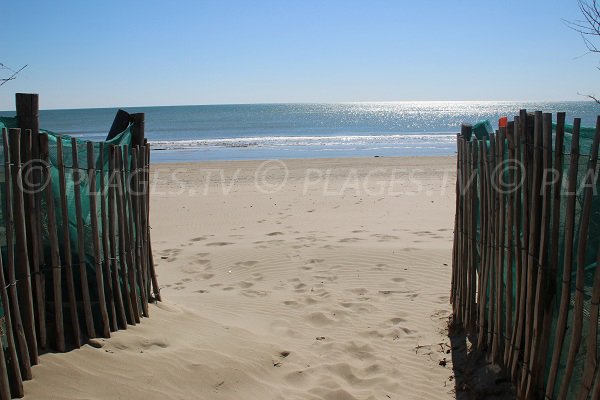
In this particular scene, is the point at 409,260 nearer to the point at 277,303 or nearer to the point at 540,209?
the point at 277,303

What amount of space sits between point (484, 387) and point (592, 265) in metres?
1.43


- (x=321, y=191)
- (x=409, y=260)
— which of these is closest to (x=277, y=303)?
(x=409, y=260)

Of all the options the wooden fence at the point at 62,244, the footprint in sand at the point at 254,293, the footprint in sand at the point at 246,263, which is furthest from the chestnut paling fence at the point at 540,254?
the footprint in sand at the point at 246,263

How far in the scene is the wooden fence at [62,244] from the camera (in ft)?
11.3

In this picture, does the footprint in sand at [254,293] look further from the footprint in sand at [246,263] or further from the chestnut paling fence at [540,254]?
the chestnut paling fence at [540,254]

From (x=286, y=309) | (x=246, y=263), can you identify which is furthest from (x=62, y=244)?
(x=246, y=263)

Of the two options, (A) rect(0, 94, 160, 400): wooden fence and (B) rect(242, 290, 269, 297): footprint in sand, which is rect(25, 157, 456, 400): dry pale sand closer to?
(B) rect(242, 290, 269, 297): footprint in sand

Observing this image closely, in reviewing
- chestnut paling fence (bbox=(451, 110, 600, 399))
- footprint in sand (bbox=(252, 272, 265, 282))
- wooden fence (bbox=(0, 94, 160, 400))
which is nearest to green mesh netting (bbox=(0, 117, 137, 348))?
wooden fence (bbox=(0, 94, 160, 400))

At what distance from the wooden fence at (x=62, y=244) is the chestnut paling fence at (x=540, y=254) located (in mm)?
2945

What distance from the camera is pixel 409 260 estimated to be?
7500 millimetres

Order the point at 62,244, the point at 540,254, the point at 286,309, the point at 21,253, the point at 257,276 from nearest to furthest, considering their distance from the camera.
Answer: the point at 540,254, the point at 21,253, the point at 62,244, the point at 286,309, the point at 257,276

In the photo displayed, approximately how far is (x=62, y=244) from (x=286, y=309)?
2581 mm

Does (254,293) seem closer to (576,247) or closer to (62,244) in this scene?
(62,244)

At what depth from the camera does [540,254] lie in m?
Answer: 3.29
